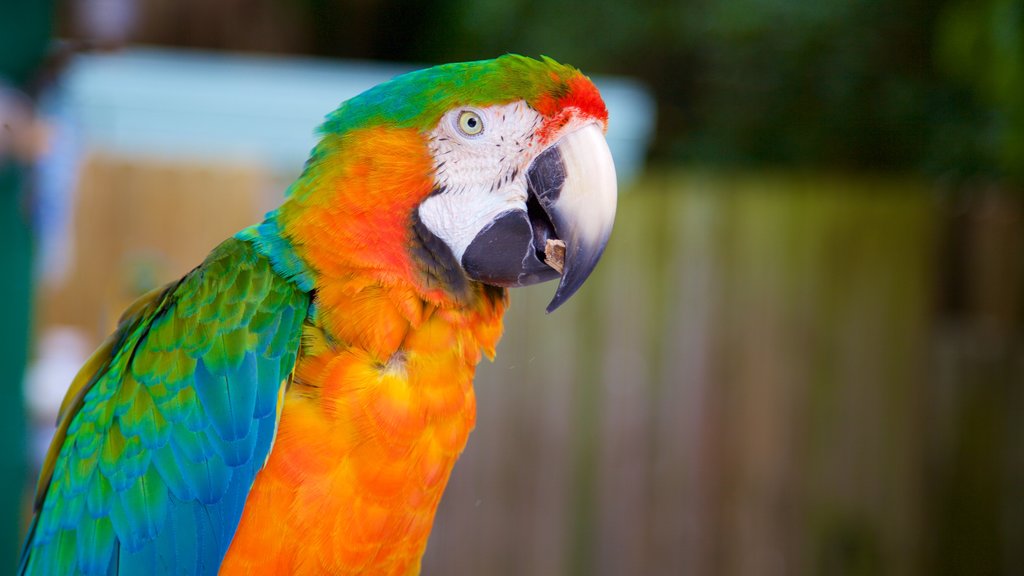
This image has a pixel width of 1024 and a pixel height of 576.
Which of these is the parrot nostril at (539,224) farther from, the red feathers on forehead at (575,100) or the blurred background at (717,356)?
the blurred background at (717,356)

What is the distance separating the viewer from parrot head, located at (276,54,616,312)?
1.09 m

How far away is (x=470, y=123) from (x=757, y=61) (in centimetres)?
414

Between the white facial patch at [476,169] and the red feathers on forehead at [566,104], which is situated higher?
the red feathers on forehead at [566,104]

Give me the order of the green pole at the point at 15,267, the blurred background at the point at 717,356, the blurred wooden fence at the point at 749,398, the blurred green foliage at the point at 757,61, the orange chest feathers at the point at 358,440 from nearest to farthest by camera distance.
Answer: the orange chest feathers at the point at 358,440, the green pole at the point at 15,267, the blurred background at the point at 717,356, the blurred wooden fence at the point at 749,398, the blurred green foliage at the point at 757,61

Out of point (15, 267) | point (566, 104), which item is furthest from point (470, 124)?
point (15, 267)

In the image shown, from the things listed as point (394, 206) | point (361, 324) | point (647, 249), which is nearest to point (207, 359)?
point (361, 324)

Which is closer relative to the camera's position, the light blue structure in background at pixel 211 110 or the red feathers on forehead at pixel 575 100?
the red feathers on forehead at pixel 575 100

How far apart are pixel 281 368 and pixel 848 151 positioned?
Result: 4.26m

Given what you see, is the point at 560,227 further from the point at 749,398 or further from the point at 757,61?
the point at 757,61

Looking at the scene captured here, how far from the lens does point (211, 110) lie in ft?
12.0

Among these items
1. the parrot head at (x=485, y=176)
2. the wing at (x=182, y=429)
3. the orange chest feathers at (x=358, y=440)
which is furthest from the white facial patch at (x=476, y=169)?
the wing at (x=182, y=429)

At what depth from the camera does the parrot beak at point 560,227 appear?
3.57 feet

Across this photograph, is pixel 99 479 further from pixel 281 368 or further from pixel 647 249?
pixel 647 249

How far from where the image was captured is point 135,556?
1.12 m
